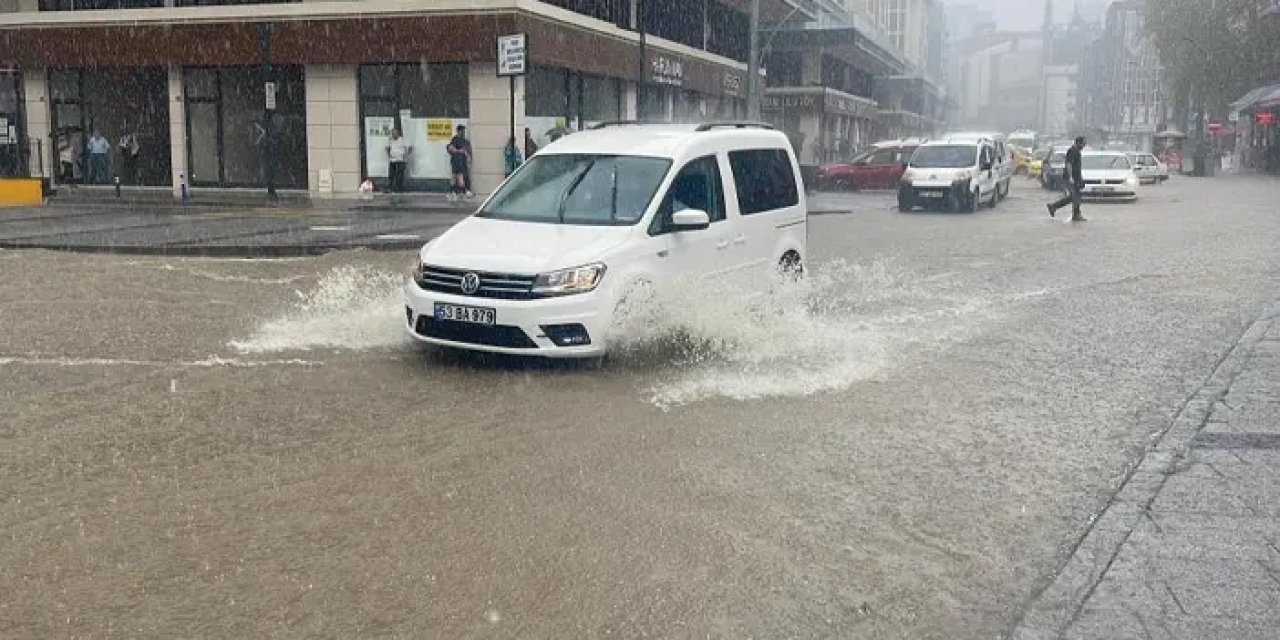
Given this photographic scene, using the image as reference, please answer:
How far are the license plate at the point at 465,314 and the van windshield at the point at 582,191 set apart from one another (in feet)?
3.81

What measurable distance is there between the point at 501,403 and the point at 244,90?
25.4m

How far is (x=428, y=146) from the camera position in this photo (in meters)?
28.6

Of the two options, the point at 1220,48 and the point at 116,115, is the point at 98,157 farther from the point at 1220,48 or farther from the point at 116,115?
the point at 1220,48

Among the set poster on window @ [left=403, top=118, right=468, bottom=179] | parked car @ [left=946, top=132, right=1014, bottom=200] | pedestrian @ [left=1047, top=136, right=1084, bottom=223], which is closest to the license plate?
pedestrian @ [left=1047, top=136, right=1084, bottom=223]

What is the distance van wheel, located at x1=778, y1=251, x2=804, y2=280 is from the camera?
1020 cm

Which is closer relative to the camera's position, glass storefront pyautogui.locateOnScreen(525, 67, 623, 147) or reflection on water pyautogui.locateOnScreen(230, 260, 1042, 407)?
reflection on water pyautogui.locateOnScreen(230, 260, 1042, 407)

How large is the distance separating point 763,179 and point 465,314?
3407 mm

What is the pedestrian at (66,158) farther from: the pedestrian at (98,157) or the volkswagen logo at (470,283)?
the volkswagen logo at (470,283)

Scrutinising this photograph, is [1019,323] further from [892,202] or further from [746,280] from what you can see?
[892,202]

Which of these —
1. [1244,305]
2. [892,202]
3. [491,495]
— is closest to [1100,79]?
[892,202]

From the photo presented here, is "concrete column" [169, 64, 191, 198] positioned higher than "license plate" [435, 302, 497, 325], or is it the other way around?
"concrete column" [169, 64, 191, 198]

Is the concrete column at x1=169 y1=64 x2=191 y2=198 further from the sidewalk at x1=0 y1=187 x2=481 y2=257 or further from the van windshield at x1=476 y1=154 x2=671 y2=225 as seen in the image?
the van windshield at x1=476 y1=154 x2=671 y2=225

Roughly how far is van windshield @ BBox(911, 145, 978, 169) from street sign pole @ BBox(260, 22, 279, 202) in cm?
1480

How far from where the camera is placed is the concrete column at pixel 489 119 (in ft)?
90.7
